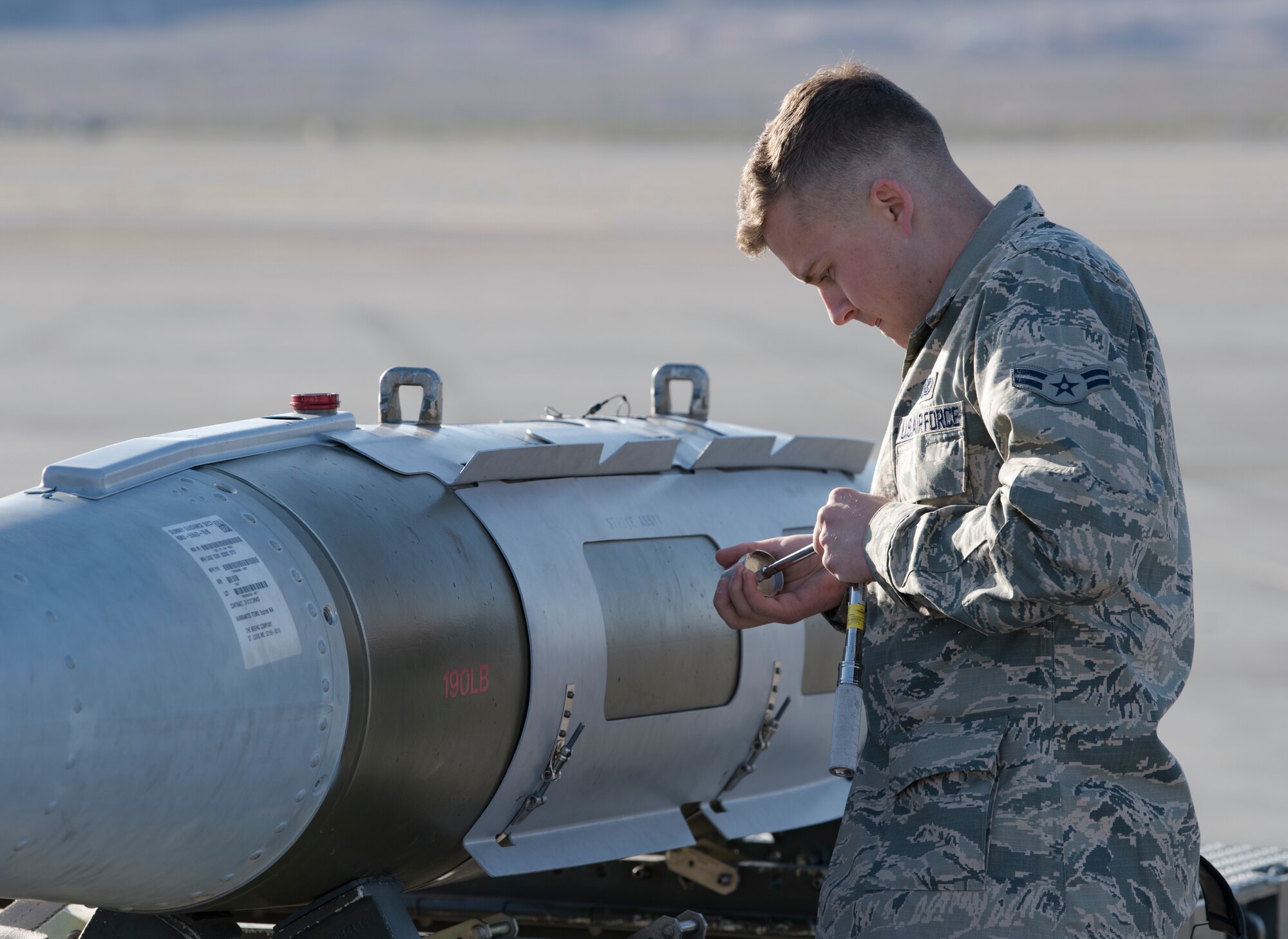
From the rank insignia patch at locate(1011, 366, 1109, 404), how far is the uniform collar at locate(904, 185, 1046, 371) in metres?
0.28

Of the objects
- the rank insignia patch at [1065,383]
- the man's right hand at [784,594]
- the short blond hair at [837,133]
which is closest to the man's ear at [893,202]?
the short blond hair at [837,133]

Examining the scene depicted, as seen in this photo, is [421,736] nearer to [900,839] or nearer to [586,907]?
[900,839]

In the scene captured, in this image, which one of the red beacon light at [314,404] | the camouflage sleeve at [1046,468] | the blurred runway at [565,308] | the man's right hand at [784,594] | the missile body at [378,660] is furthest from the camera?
the blurred runway at [565,308]

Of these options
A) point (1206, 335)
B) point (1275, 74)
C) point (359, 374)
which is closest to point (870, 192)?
point (359, 374)

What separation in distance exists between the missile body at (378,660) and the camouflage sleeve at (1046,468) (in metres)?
0.98

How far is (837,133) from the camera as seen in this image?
272 cm

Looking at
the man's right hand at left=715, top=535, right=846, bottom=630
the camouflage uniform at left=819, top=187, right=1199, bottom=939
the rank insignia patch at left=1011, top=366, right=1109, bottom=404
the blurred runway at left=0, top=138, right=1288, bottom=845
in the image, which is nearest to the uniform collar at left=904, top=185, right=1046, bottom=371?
the camouflage uniform at left=819, top=187, right=1199, bottom=939

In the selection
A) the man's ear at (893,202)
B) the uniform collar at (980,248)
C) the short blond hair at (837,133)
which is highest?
the short blond hair at (837,133)

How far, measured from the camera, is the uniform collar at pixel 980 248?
272cm

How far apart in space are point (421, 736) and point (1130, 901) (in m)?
1.25

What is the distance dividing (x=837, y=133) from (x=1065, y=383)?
1.82ft

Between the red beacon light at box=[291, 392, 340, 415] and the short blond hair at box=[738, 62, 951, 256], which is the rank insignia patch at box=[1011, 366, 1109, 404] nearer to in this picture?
the short blond hair at box=[738, 62, 951, 256]

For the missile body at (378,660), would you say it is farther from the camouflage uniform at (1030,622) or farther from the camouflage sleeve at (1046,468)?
the camouflage sleeve at (1046,468)

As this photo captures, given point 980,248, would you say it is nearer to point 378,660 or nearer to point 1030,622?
point 1030,622
